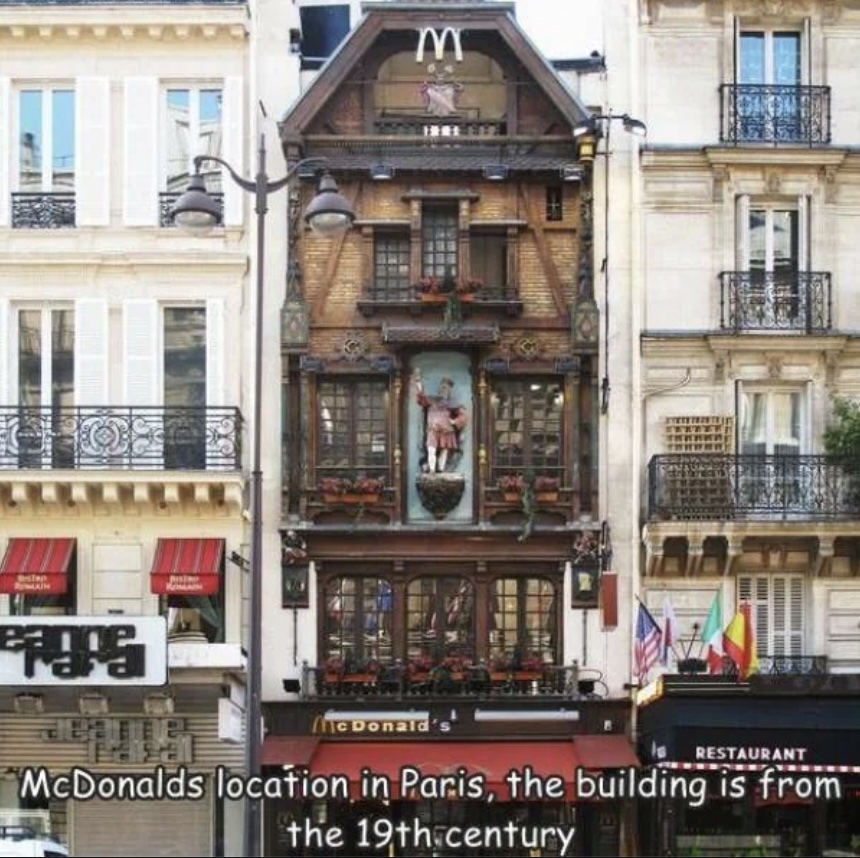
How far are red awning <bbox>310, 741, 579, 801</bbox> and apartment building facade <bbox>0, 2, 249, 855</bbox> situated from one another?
68.4 inches

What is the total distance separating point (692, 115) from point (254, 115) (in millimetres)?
6491

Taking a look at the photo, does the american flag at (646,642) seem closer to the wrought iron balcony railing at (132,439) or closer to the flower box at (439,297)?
the flower box at (439,297)

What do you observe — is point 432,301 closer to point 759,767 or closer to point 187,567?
point 187,567

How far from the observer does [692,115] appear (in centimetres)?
3247

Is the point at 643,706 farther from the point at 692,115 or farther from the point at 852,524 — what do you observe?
the point at 692,115

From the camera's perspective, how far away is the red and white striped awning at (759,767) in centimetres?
2933

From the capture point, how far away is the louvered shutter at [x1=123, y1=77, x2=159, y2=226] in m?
32.3

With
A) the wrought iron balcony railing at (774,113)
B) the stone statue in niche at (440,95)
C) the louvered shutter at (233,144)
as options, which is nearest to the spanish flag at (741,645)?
the wrought iron balcony railing at (774,113)

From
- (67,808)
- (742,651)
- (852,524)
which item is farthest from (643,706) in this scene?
(67,808)

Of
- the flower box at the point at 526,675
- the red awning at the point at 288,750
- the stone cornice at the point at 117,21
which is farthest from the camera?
the stone cornice at the point at 117,21

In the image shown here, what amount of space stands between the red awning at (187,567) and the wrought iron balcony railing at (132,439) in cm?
112

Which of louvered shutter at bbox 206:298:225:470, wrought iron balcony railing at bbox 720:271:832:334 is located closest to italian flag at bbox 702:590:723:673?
wrought iron balcony railing at bbox 720:271:832:334

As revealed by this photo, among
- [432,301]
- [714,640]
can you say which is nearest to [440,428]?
[432,301]

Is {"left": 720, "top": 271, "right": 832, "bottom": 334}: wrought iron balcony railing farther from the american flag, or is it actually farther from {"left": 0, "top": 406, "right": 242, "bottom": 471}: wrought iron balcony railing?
{"left": 0, "top": 406, "right": 242, "bottom": 471}: wrought iron balcony railing
